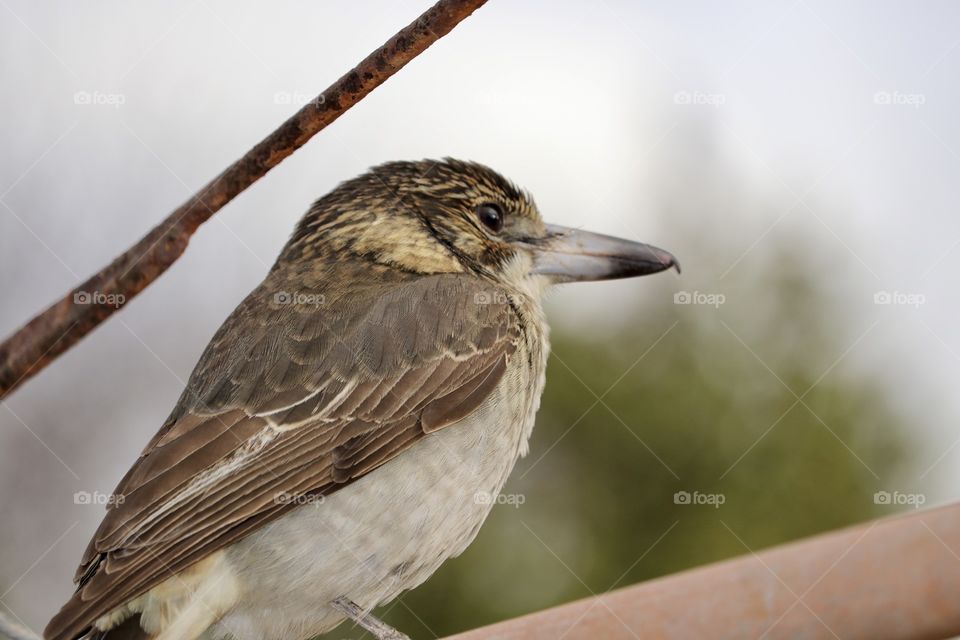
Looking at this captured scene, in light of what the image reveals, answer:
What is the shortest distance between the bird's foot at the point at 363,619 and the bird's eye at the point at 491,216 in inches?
50.4

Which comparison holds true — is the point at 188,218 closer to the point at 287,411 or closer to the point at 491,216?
the point at 287,411

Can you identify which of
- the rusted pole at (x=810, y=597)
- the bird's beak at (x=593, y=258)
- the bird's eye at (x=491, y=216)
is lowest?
the rusted pole at (x=810, y=597)

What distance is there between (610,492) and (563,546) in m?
0.37

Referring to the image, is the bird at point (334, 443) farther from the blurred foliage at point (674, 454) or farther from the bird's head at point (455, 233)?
the blurred foliage at point (674, 454)

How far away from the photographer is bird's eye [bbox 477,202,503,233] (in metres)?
3.57

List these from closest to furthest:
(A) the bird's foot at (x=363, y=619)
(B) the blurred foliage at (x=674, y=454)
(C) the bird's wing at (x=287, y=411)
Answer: (C) the bird's wing at (x=287, y=411)
(A) the bird's foot at (x=363, y=619)
(B) the blurred foliage at (x=674, y=454)

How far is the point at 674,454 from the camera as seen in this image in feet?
19.6

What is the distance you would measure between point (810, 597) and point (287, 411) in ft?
4.49

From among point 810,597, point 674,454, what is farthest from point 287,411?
point 674,454

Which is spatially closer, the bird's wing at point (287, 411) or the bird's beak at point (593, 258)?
the bird's wing at point (287, 411)

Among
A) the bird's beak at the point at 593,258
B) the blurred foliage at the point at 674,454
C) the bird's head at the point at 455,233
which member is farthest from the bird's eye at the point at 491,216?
the blurred foliage at the point at 674,454

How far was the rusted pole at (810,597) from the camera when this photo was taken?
5.64 feet

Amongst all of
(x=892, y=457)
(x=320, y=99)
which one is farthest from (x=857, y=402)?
(x=320, y=99)

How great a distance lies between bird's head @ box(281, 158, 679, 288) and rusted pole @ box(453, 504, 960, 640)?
5.37 ft
